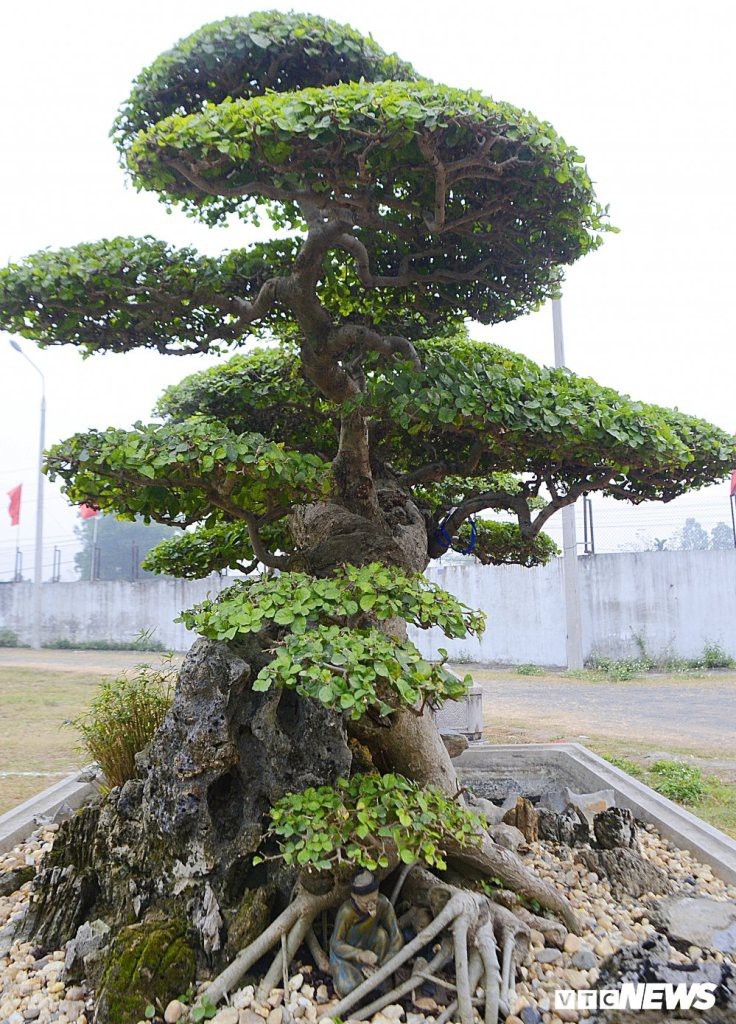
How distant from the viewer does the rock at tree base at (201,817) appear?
300 centimetres

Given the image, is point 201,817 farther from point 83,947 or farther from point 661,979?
point 661,979

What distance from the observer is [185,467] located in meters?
3.13

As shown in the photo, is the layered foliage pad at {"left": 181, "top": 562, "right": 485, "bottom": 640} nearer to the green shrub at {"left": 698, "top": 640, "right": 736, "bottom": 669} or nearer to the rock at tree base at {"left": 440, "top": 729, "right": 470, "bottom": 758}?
the rock at tree base at {"left": 440, "top": 729, "right": 470, "bottom": 758}

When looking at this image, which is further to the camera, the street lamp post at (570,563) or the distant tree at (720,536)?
the distant tree at (720,536)

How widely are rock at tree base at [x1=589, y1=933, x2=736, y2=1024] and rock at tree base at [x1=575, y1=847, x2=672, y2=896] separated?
0.86m

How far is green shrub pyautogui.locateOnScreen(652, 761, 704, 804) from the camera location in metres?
5.46

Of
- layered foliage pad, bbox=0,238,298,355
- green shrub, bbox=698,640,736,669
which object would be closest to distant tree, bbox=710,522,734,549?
green shrub, bbox=698,640,736,669

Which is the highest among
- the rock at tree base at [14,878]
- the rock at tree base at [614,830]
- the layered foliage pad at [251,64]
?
the layered foliage pad at [251,64]

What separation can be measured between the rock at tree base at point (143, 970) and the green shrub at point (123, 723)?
145cm

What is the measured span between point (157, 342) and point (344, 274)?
111 cm

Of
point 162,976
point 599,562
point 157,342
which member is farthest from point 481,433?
point 599,562

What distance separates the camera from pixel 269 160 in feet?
9.37

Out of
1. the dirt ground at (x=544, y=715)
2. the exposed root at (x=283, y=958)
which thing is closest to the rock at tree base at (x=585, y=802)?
the dirt ground at (x=544, y=715)

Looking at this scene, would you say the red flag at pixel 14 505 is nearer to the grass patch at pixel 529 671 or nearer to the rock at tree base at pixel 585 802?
the grass patch at pixel 529 671
